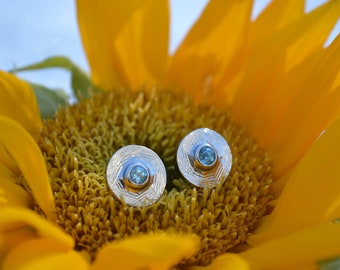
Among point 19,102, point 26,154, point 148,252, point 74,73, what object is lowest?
point 148,252

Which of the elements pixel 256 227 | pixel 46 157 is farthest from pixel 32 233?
pixel 256 227

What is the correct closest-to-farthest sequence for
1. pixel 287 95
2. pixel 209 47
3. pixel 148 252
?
pixel 148 252 < pixel 287 95 < pixel 209 47

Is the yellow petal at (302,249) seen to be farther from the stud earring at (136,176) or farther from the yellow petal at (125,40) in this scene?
the yellow petal at (125,40)

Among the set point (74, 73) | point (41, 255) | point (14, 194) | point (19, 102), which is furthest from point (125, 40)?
point (41, 255)

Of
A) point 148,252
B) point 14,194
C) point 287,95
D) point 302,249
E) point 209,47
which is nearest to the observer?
point 148,252

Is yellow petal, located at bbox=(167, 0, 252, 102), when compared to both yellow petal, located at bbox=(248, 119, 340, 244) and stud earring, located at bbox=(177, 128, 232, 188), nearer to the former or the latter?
stud earring, located at bbox=(177, 128, 232, 188)

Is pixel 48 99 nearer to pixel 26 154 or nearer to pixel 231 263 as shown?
pixel 26 154
